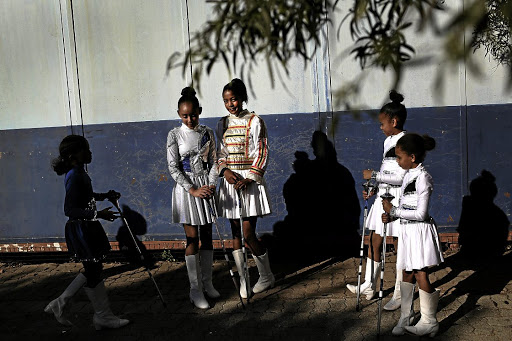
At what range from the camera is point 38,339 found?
17.7 feet

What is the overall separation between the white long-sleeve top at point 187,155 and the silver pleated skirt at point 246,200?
233mm

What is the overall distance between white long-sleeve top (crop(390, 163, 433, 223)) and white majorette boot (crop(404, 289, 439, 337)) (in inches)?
24.1

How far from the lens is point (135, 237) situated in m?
7.62

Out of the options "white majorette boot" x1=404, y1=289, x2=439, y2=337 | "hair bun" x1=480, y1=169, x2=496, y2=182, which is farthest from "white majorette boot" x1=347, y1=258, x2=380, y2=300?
"hair bun" x1=480, y1=169, x2=496, y2=182

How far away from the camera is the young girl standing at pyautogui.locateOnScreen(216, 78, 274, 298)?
5852 millimetres

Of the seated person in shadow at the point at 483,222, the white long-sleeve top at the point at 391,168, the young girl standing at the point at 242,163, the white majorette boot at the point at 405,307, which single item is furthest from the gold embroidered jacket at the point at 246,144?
the seated person in shadow at the point at 483,222

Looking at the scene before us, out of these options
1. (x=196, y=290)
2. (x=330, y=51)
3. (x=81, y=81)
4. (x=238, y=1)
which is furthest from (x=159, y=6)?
(x=238, y=1)

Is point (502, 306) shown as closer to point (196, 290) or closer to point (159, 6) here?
point (196, 290)

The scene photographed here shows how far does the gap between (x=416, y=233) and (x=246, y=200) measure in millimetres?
1813

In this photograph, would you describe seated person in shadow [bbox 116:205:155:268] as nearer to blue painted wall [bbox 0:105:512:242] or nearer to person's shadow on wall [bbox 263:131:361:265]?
blue painted wall [bbox 0:105:512:242]

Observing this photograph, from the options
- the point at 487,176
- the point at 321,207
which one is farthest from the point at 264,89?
the point at 487,176

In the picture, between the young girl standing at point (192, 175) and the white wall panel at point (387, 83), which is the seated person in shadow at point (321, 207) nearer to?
the white wall panel at point (387, 83)

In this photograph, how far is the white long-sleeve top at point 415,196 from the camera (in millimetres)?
4680

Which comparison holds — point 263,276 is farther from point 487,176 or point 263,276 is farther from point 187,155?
point 487,176
